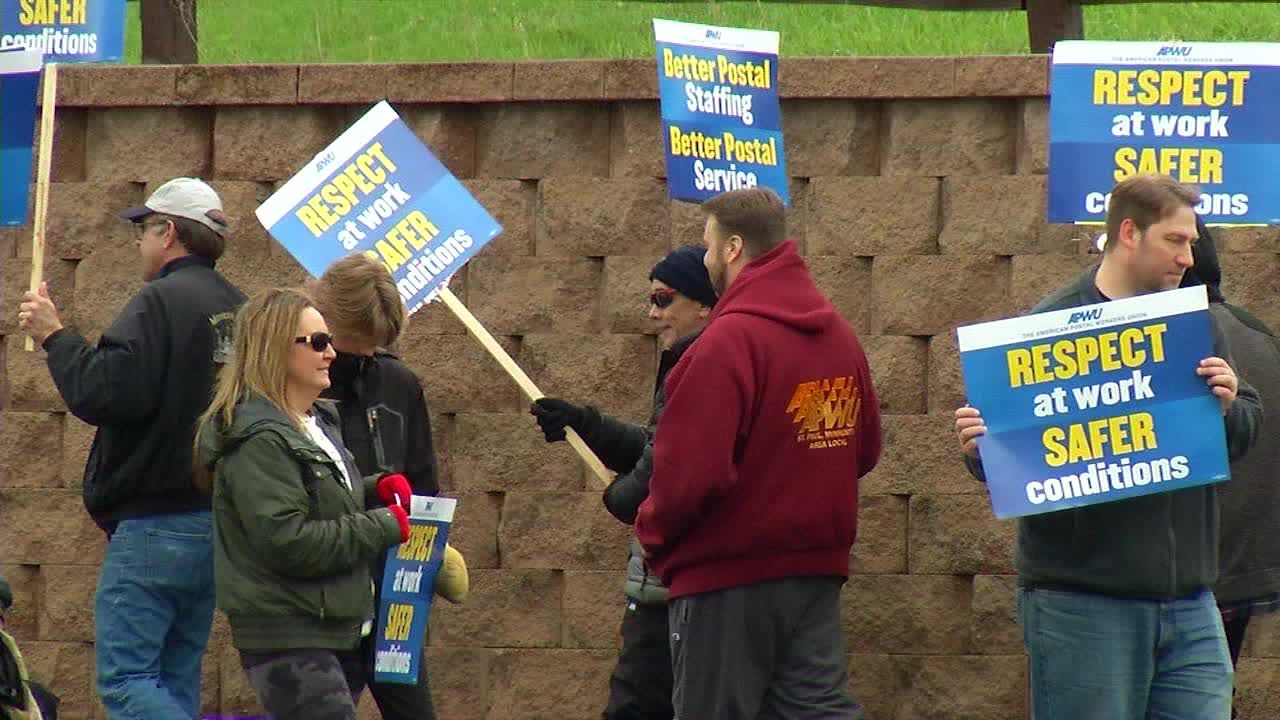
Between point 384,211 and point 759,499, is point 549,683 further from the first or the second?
point 759,499

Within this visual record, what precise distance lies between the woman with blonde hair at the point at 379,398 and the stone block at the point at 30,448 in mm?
2460

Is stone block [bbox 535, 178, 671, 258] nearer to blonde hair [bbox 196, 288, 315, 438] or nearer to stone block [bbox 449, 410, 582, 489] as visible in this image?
stone block [bbox 449, 410, 582, 489]

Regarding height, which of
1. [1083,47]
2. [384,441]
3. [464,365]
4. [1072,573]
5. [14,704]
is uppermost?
[1083,47]

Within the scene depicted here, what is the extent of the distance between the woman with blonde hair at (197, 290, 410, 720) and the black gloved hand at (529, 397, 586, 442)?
120 cm

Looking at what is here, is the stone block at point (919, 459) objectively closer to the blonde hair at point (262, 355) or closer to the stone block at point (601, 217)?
the stone block at point (601, 217)

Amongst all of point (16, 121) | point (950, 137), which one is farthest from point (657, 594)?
point (16, 121)

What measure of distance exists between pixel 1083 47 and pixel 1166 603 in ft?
7.64

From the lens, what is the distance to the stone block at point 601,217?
8.17 meters

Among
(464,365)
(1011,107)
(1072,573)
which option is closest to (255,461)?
(1072,573)

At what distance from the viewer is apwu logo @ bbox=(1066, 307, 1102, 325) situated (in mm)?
5508

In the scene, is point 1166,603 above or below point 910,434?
below

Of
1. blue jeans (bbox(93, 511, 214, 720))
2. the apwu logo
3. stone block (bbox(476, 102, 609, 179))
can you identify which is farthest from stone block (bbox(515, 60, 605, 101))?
the apwu logo

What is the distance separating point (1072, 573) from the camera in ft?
17.8

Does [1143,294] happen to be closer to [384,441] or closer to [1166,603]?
[1166,603]
